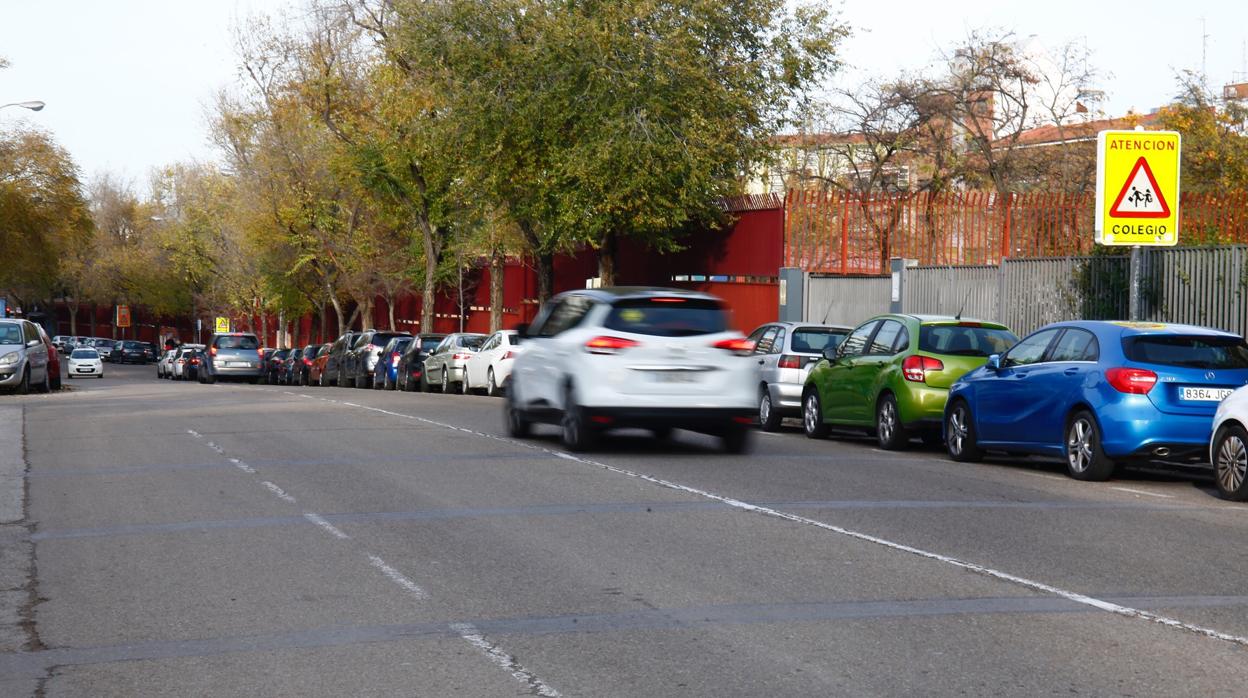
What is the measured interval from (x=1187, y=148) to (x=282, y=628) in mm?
42055

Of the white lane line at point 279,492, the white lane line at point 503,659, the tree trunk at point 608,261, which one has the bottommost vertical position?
the white lane line at point 503,659

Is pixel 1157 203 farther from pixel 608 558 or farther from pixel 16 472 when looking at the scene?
pixel 16 472

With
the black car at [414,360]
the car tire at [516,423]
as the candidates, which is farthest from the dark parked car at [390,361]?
the car tire at [516,423]

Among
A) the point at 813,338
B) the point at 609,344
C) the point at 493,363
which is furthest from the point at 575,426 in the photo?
the point at 493,363

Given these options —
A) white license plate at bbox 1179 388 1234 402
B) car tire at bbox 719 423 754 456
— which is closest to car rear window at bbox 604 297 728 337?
car tire at bbox 719 423 754 456

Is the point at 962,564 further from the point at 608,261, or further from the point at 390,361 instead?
the point at 390,361

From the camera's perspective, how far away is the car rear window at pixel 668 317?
53.1 feet

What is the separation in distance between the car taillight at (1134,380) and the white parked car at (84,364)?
191ft

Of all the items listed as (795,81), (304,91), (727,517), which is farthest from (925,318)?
(304,91)

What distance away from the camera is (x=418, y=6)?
3369 centimetres

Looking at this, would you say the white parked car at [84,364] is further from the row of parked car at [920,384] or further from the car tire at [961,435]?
the car tire at [961,435]

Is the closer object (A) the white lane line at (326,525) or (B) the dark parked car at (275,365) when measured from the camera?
(A) the white lane line at (326,525)

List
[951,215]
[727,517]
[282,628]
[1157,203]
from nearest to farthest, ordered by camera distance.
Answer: [282,628], [727,517], [1157,203], [951,215]

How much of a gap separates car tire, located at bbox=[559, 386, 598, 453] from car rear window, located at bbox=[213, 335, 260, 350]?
38279 millimetres
